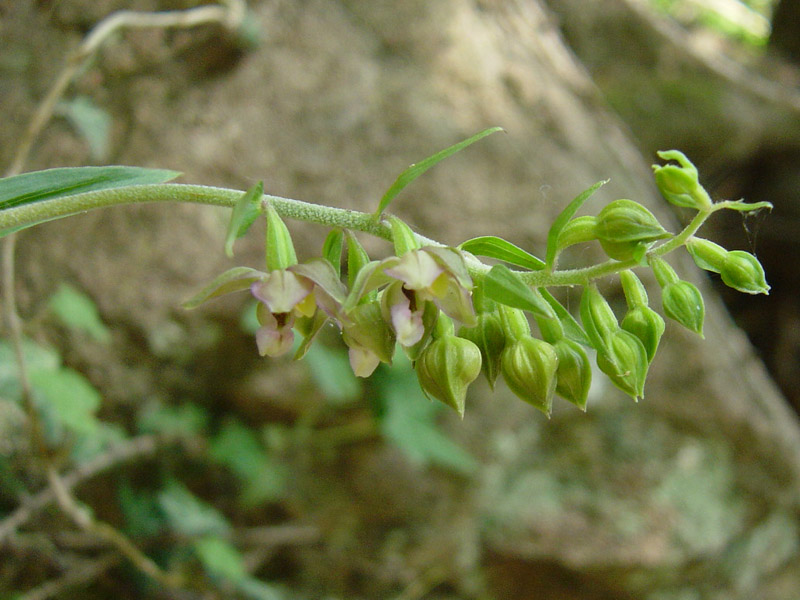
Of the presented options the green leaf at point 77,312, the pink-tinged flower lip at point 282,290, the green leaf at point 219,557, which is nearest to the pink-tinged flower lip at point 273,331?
the pink-tinged flower lip at point 282,290

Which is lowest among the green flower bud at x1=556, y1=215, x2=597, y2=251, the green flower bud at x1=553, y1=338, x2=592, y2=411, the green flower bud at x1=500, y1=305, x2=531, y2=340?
the green flower bud at x1=553, y1=338, x2=592, y2=411

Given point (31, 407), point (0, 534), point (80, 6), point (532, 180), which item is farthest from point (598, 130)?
point (0, 534)

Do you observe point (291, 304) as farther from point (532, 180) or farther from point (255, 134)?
point (532, 180)

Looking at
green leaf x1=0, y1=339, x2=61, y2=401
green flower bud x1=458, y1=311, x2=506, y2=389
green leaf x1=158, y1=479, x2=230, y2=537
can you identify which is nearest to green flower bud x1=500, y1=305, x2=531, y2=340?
green flower bud x1=458, y1=311, x2=506, y2=389

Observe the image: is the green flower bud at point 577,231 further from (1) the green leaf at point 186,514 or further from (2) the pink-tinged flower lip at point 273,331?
(1) the green leaf at point 186,514

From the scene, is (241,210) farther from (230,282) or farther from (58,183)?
(58,183)

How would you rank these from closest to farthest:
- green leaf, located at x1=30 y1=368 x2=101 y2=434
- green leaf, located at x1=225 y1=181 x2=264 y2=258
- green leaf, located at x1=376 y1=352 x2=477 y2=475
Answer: green leaf, located at x1=225 y1=181 x2=264 y2=258 < green leaf, located at x1=30 y1=368 x2=101 y2=434 < green leaf, located at x1=376 y1=352 x2=477 y2=475

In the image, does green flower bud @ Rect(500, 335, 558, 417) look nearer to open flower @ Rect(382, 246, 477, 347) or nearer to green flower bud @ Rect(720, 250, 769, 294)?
open flower @ Rect(382, 246, 477, 347)

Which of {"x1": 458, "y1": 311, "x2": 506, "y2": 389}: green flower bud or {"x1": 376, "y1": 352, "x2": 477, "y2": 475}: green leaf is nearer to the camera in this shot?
{"x1": 458, "y1": 311, "x2": 506, "y2": 389}: green flower bud
